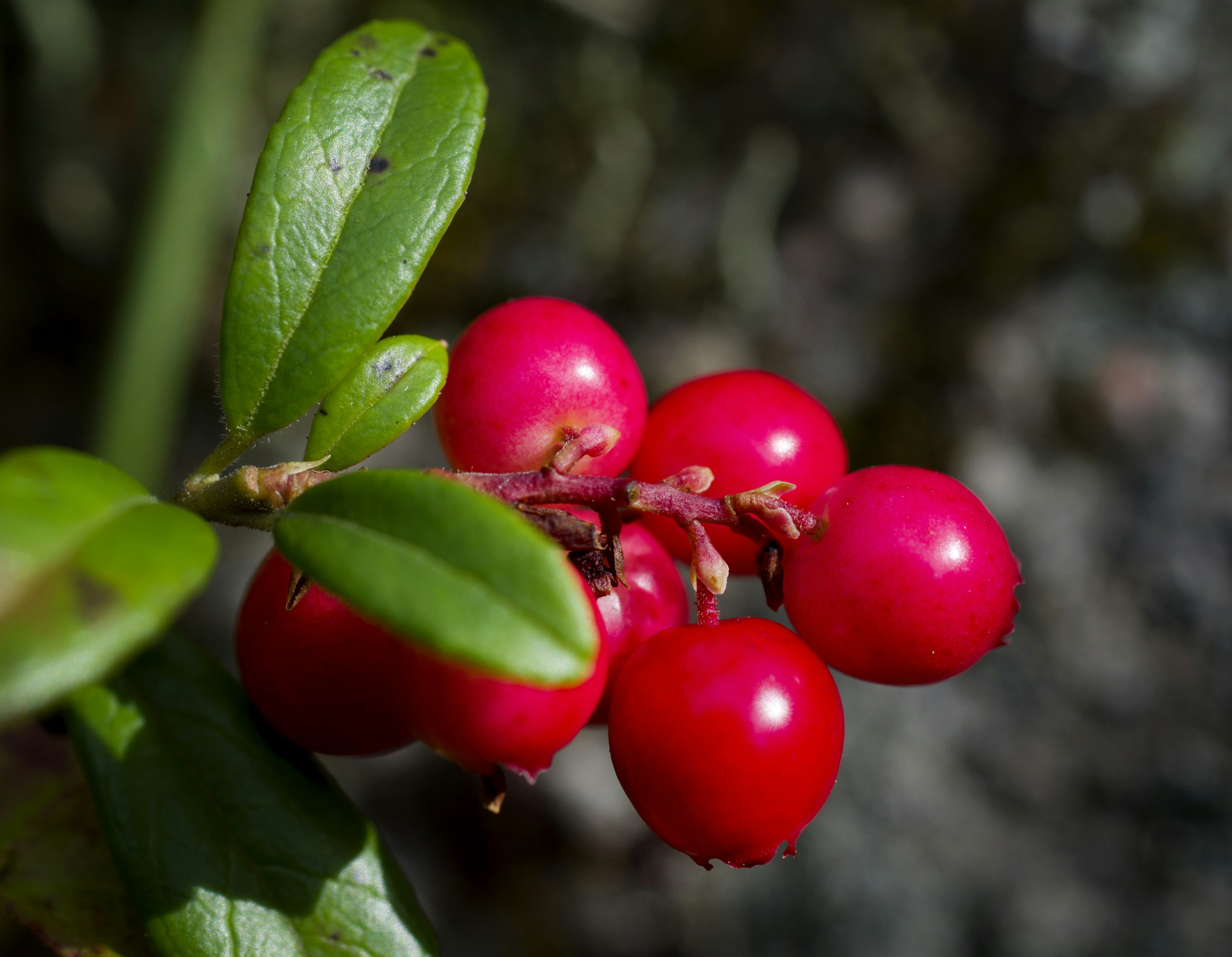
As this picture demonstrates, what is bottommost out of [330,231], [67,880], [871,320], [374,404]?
[67,880]

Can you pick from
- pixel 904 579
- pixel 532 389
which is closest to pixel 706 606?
pixel 904 579

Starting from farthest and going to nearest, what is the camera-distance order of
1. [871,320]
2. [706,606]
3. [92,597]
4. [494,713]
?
[871,320], [706,606], [494,713], [92,597]

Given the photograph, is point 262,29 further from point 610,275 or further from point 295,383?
point 295,383

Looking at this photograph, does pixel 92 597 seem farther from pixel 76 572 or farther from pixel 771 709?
pixel 771 709

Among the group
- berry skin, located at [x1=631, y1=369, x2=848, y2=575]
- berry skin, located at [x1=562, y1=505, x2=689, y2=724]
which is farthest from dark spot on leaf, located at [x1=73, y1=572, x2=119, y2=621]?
berry skin, located at [x1=631, y1=369, x2=848, y2=575]

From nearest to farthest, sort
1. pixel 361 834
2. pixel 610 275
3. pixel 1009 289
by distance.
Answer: pixel 361 834 → pixel 1009 289 → pixel 610 275

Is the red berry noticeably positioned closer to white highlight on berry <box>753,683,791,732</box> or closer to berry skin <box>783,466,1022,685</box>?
white highlight on berry <box>753,683,791,732</box>

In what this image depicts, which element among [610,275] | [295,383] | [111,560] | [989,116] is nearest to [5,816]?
[295,383]
